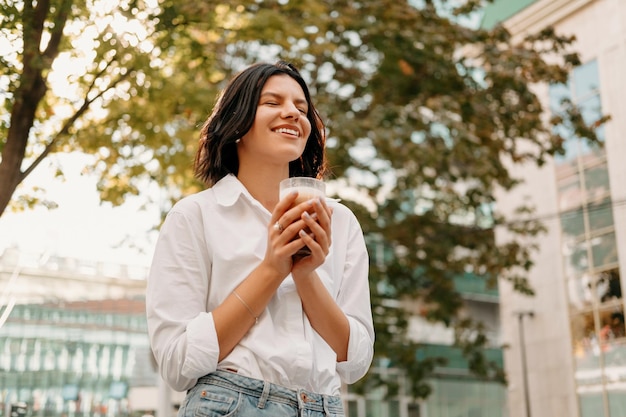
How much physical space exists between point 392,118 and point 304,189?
8.29 m

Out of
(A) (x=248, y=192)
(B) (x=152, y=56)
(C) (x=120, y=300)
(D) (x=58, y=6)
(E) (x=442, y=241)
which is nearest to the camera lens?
(A) (x=248, y=192)

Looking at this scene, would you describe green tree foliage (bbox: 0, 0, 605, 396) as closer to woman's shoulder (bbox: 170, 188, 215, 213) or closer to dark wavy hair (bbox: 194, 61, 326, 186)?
dark wavy hair (bbox: 194, 61, 326, 186)

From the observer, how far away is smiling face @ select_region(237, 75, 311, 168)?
197 cm

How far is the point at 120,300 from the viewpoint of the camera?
9.40 m

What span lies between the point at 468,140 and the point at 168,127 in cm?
360

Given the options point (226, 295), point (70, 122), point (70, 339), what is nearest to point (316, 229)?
point (226, 295)

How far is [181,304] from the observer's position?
1783mm

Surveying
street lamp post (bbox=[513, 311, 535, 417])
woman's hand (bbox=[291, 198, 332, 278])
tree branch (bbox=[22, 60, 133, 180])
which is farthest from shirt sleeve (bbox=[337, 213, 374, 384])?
street lamp post (bbox=[513, 311, 535, 417])

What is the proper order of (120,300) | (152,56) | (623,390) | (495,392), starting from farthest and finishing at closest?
(495,392) < (623,390) < (120,300) < (152,56)

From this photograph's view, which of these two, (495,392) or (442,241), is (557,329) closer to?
(495,392)

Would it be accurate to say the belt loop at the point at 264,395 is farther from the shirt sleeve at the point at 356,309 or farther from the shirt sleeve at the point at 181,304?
the shirt sleeve at the point at 356,309

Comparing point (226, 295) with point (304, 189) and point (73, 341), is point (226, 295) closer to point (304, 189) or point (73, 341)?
point (304, 189)

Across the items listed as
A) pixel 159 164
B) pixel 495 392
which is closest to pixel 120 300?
pixel 159 164

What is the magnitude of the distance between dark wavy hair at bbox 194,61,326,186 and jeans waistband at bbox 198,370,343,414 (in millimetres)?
581
